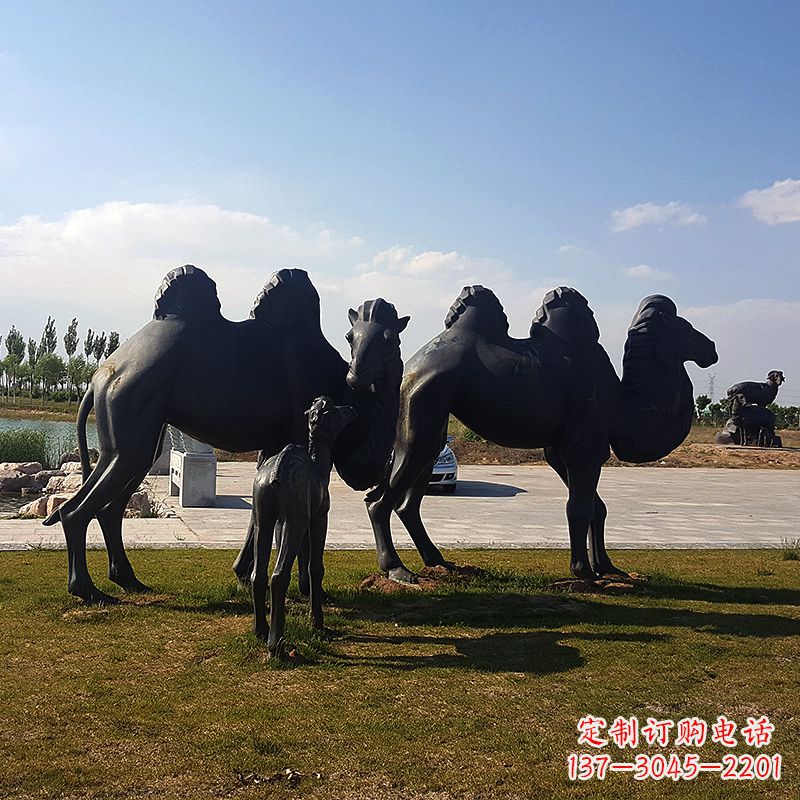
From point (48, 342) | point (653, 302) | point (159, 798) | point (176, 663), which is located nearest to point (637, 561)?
point (653, 302)

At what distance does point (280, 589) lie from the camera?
5.20 meters

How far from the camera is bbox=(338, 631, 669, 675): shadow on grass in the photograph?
5.33 meters

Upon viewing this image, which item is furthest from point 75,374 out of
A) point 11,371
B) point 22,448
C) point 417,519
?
point 417,519

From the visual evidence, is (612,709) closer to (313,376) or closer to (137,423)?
(313,376)

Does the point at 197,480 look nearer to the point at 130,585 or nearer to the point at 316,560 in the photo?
the point at 130,585

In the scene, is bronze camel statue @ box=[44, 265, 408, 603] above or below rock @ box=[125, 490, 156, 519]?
above

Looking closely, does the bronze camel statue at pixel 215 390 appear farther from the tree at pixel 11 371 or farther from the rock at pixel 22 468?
the tree at pixel 11 371

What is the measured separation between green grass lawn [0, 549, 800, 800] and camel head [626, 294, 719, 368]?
233cm

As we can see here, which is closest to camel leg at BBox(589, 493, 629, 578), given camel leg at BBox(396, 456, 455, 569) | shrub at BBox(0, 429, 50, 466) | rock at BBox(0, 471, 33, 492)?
camel leg at BBox(396, 456, 455, 569)

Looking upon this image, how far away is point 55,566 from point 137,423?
2.78 meters

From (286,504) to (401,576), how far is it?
9.12 ft

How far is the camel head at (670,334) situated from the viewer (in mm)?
8492

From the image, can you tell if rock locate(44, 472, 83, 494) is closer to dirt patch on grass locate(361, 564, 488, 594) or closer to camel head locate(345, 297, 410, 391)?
dirt patch on grass locate(361, 564, 488, 594)

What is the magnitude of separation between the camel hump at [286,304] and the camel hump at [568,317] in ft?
8.18
